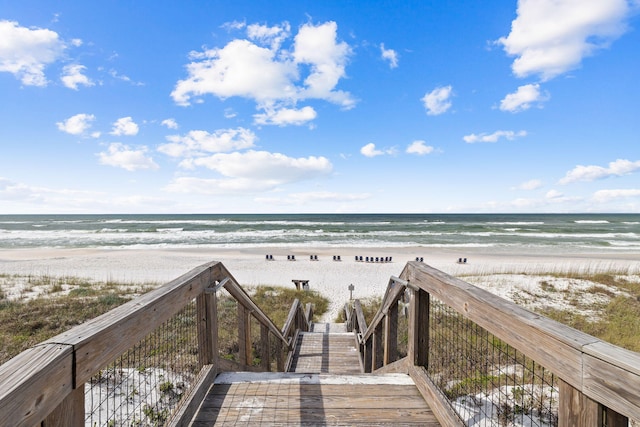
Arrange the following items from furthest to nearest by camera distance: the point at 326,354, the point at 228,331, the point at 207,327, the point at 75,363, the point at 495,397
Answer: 1. the point at 228,331
2. the point at 326,354
3. the point at 495,397
4. the point at 207,327
5. the point at 75,363

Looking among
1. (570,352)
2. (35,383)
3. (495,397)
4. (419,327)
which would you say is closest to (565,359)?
(570,352)

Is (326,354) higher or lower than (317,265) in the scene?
higher

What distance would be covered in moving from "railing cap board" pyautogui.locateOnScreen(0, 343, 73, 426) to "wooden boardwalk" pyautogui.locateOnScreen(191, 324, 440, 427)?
57.0 inches

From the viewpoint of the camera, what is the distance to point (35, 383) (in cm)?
92

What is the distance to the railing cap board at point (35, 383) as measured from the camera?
0.84 meters

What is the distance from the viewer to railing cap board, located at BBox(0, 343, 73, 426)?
0.84 metres

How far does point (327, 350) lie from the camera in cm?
659

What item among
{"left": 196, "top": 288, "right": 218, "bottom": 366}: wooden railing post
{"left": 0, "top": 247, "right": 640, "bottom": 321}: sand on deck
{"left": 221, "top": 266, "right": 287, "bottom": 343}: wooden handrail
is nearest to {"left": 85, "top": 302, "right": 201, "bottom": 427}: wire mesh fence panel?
{"left": 196, "top": 288, "right": 218, "bottom": 366}: wooden railing post

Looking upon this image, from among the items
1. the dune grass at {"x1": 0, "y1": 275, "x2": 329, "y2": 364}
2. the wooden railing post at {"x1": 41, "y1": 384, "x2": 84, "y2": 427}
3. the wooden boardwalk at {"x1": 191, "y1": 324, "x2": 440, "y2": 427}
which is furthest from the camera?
the dune grass at {"x1": 0, "y1": 275, "x2": 329, "y2": 364}

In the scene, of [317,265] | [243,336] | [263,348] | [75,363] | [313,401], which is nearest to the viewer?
[75,363]

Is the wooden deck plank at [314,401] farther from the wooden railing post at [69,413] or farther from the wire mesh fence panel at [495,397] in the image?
the wooden railing post at [69,413]

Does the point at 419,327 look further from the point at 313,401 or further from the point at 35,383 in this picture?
the point at 35,383

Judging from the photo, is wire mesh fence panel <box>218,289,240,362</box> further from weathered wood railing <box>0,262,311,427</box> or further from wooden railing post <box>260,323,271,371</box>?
weathered wood railing <box>0,262,311,427</box>

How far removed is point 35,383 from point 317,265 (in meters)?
19.2
